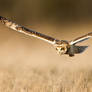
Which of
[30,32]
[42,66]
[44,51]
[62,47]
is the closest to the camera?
[62,47]

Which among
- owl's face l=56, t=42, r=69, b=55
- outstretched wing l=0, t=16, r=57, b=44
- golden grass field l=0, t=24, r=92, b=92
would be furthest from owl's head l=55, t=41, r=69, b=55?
golden grass field l=0, t=24, r=92, b=92

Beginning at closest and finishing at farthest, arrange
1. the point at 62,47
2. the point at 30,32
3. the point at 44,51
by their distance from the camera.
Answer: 1. the point at 62,47
2. the point at 30,32
3. the point at 44,51

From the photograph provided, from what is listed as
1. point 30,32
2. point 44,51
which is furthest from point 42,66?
point 44,51

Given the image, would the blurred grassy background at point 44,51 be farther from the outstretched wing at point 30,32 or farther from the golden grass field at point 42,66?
the outstretched wing at point 30,32

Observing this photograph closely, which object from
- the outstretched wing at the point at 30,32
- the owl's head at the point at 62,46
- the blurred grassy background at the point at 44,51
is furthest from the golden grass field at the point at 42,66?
the outstretched wing at the point at 30,32

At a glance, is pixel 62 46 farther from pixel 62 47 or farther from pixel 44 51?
pixel 44 51

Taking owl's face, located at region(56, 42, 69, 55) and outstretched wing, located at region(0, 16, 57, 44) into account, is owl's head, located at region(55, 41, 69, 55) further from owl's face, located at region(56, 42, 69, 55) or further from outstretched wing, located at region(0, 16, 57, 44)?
outstretched wing, located at region(0, 16, 57, 44)

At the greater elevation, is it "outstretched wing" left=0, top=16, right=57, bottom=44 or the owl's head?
"outstretched wing" left=0, top=16, right=57, bottom=44

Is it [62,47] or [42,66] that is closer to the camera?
[62,47]
